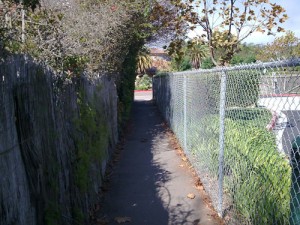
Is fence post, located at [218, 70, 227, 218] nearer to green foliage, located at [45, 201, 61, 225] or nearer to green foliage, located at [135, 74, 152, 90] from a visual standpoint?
green foliage, located at [45, 201, 61, 225]

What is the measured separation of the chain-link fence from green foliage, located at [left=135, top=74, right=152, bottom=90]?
43594 mm

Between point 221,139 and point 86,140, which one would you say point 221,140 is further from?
point 86,140

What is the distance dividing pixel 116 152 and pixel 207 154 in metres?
3.73

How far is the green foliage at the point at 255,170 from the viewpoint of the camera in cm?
327

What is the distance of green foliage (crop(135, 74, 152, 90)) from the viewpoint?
164ft

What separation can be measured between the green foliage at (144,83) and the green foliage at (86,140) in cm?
4349

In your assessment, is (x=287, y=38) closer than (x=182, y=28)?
No

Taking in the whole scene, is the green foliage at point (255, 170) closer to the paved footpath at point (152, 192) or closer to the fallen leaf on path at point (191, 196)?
the paved footpath at point (152, 192)

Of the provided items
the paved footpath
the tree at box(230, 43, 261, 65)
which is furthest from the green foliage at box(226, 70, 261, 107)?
the tree at box(230, 43, 261, 65)

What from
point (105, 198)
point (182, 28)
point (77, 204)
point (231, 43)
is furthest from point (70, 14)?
point (77, 204)

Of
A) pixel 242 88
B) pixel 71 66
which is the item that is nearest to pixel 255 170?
pixel 242 88

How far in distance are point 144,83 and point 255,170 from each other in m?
47.3

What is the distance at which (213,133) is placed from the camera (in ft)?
18.5

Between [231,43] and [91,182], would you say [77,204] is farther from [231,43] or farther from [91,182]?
[231,43]
